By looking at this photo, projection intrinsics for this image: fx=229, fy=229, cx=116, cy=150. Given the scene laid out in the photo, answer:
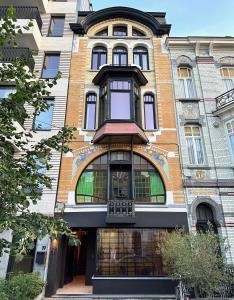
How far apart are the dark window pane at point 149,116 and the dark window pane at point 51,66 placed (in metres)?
6.42

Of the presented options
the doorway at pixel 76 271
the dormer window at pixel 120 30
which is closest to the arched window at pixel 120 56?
the dormer window at pixel 120 30

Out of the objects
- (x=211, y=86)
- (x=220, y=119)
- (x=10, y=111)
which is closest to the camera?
(x=10, y=111)

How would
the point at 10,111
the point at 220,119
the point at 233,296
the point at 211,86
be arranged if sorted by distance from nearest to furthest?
the point at 10,111, the point at 233,296, the point at 220,119, the point at 211,86

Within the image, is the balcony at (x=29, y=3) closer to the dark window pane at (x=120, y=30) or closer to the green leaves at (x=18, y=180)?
the dark window pane at (x=120, y=30)

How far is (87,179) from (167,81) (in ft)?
26.0

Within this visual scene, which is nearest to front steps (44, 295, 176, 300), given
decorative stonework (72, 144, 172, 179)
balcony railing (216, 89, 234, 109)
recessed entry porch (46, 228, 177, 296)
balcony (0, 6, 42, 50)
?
recessed entry porch (46, 228, 177, 296)

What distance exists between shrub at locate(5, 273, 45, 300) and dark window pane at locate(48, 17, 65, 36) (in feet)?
50.3

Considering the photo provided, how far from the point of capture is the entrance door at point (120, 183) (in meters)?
11.9

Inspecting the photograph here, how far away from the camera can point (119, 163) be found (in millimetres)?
12305

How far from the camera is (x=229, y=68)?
15.0 m

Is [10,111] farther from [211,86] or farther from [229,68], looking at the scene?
[229,68]

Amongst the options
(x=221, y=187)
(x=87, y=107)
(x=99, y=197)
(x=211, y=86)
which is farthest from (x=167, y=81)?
(x=99, y=197)

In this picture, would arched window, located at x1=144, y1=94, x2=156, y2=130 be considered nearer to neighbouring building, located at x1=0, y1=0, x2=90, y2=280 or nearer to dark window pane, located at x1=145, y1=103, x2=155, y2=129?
dark window pane, located at x1=145, y1=103, x2=155, y2=129

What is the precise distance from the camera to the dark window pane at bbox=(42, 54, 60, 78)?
1516 cm
